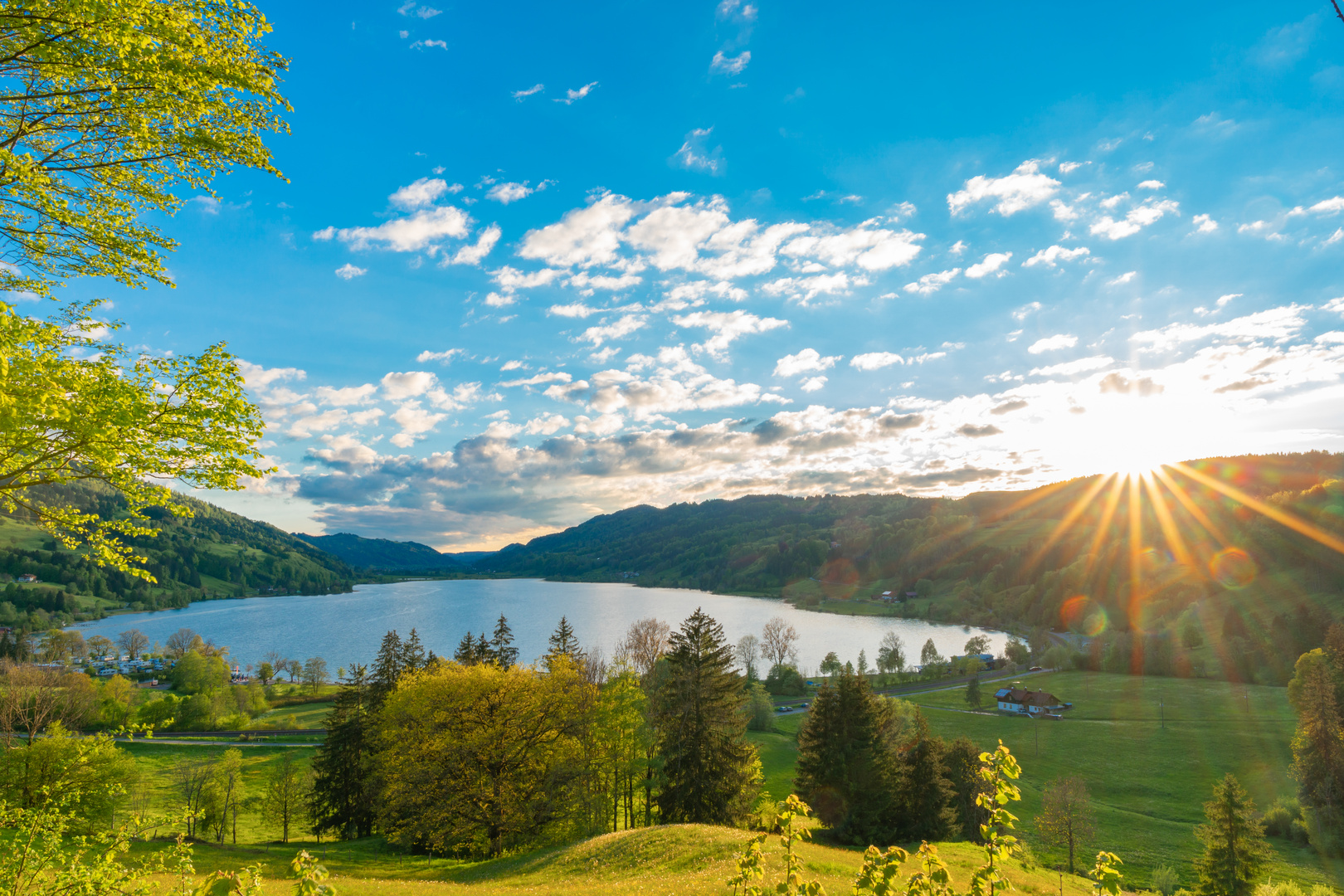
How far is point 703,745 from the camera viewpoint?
28.4m

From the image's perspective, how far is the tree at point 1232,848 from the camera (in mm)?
29812

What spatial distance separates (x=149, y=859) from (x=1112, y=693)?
4284 inches

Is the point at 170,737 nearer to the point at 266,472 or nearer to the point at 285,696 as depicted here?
the point at 285,696

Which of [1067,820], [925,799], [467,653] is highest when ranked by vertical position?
[467,653]

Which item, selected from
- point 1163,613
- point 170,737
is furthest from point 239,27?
point 1163,613

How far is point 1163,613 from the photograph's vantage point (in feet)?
419

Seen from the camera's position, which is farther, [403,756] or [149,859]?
[403,756]

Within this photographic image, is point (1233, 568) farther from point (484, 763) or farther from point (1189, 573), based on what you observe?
point (484, 763)

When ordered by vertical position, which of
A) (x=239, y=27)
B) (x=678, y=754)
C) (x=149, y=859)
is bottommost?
(x=678, y=754)

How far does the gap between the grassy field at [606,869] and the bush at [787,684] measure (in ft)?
201

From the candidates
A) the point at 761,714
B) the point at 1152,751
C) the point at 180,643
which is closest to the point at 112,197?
the point at 761,714

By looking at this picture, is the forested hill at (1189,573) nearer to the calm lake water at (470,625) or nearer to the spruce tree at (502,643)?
the calm lake water at (470,625)

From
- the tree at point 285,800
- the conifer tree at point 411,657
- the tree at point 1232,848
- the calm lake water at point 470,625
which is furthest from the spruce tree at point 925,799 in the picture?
the calm lake water at point 470,625

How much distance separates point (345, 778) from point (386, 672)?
7238mm
